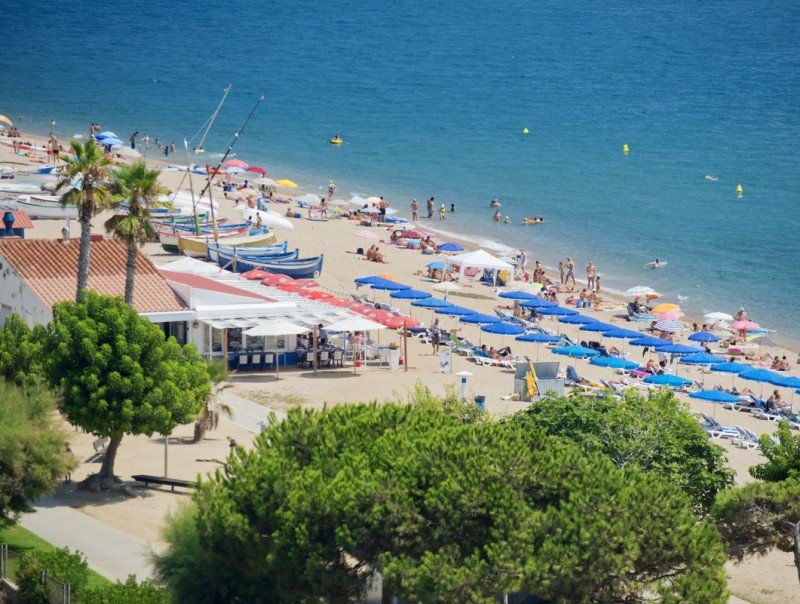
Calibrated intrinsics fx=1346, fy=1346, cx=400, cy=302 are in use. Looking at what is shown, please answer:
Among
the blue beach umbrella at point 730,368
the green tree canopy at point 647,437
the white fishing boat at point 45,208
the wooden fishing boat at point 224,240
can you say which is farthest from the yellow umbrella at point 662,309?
the green tree canopy at point 647,437

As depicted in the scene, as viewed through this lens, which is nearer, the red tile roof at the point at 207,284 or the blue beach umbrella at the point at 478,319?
the red tile roof at the point at 207,284

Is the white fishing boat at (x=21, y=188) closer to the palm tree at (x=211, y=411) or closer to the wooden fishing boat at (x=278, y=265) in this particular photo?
the wooden fishing boat at (x=278, y=265)

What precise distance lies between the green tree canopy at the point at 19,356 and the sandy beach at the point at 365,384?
237cm

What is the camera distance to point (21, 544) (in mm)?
21797

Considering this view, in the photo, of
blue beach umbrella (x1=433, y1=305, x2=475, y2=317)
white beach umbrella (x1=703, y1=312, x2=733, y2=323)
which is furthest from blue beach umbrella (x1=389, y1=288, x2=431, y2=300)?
white beach umbrella (x1=703, y1=312, x2=733, y2=323)

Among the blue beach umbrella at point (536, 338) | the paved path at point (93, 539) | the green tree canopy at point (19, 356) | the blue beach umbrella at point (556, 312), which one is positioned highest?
the green tree canopy at point (19, 356)

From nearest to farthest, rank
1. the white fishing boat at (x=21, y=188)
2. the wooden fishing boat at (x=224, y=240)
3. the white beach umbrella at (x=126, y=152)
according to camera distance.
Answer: the wooden fishing boat at (x=224, y=240), the white fishing boat at (x=21, y=188), the white beach umbrella at (x=126, y=152)

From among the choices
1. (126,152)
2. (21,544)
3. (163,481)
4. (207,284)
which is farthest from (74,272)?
(126,152)

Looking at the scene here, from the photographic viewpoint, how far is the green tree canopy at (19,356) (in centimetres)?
2508

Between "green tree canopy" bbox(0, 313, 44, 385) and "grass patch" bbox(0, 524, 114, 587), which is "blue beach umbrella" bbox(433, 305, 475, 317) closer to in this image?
"green tree canopy" bbox(0, 313, 44, 385)

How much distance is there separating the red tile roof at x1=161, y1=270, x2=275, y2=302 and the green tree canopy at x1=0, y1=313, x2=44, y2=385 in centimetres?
1087

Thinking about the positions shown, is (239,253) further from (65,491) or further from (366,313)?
(65,491)

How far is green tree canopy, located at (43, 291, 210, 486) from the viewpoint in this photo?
24.4 m

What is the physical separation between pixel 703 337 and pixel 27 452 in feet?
91.9
